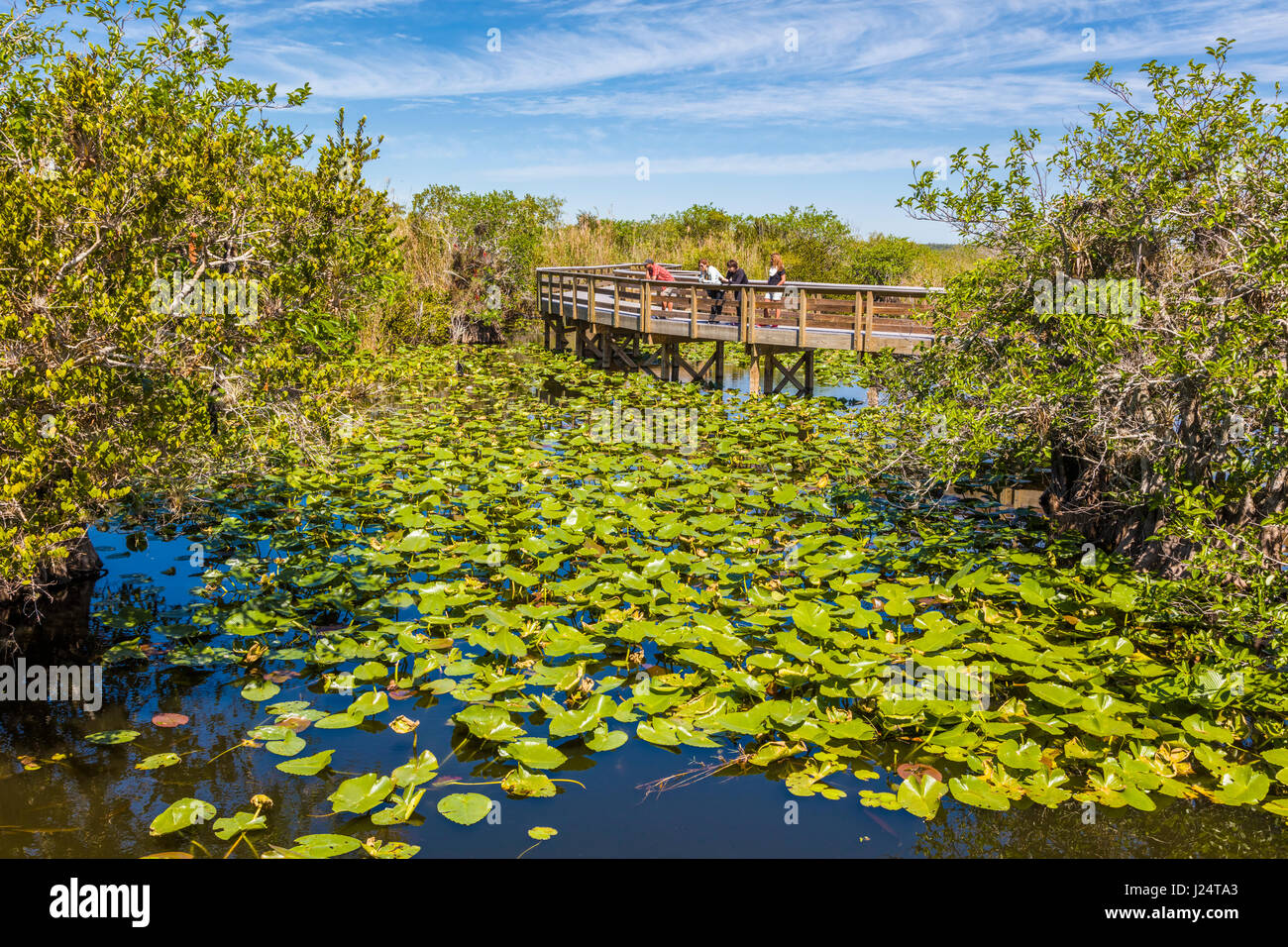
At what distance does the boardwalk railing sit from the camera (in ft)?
44.6

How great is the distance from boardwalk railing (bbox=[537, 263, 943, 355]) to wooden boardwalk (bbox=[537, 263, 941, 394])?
2 cm

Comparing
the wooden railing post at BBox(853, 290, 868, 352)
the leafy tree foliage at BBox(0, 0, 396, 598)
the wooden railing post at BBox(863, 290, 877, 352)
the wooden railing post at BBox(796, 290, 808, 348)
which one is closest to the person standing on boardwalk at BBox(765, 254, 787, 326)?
the wooden railing post at BBox(796, 290, 808, 348)

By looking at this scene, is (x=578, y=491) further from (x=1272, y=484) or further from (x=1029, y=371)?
(x=1272, y=484)

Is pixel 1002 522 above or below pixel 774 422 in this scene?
below

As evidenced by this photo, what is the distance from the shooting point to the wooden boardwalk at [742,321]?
13.7 meters

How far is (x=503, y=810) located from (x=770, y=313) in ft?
41.4

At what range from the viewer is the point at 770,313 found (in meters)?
15.6

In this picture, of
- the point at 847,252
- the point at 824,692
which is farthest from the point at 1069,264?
the point at 847,252

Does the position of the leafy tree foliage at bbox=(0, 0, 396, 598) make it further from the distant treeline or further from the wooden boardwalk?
the distant treeline

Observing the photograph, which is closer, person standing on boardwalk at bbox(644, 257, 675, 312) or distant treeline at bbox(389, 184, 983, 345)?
person standing on boardwalk at bbox(644, 257, 675, 312)

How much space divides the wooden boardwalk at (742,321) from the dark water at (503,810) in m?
6.05

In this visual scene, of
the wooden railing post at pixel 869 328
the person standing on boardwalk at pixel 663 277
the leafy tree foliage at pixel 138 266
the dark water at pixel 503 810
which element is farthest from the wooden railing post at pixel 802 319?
the dark water at pixel 503 810
